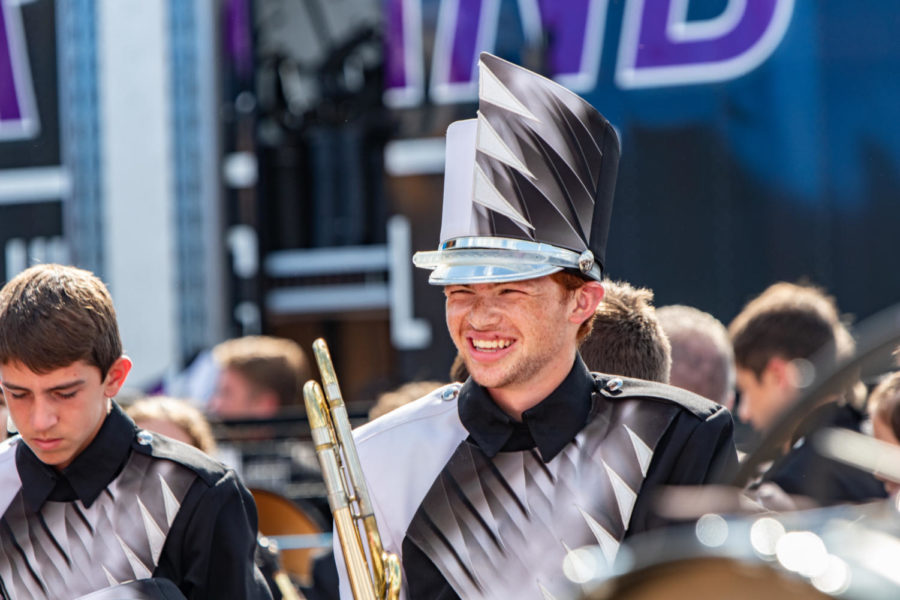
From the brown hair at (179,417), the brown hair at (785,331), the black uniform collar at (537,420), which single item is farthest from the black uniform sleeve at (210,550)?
the brown hair at (785,331)

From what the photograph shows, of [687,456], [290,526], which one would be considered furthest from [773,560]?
[290,526]

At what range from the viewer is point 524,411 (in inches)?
95.7

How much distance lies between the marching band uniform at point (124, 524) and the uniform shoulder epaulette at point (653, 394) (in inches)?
30.5

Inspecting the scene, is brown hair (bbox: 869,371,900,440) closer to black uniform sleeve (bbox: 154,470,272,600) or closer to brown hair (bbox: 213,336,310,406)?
black uniform sleeve (bbox: 154,470,272,600)

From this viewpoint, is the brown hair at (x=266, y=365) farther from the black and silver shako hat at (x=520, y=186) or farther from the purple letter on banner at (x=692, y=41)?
the black and silver shako hat at (x=520, y=186)

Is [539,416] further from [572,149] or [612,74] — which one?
[612,74]

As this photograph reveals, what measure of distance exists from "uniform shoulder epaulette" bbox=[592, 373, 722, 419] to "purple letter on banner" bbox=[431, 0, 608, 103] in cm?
446

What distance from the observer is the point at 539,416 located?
7.91 feet

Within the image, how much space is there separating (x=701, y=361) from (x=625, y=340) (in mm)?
939

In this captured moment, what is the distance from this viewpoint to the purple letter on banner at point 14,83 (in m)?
7.75

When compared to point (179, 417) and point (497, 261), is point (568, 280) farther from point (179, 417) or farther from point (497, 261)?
point (179, 417)

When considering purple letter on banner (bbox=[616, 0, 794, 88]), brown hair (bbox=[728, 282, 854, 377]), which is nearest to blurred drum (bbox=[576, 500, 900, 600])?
brown hair (bbox=[728, 282, 854, 377])

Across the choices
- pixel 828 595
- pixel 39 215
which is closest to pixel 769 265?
pixel 39 215

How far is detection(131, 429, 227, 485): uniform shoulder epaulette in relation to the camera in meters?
2.66
